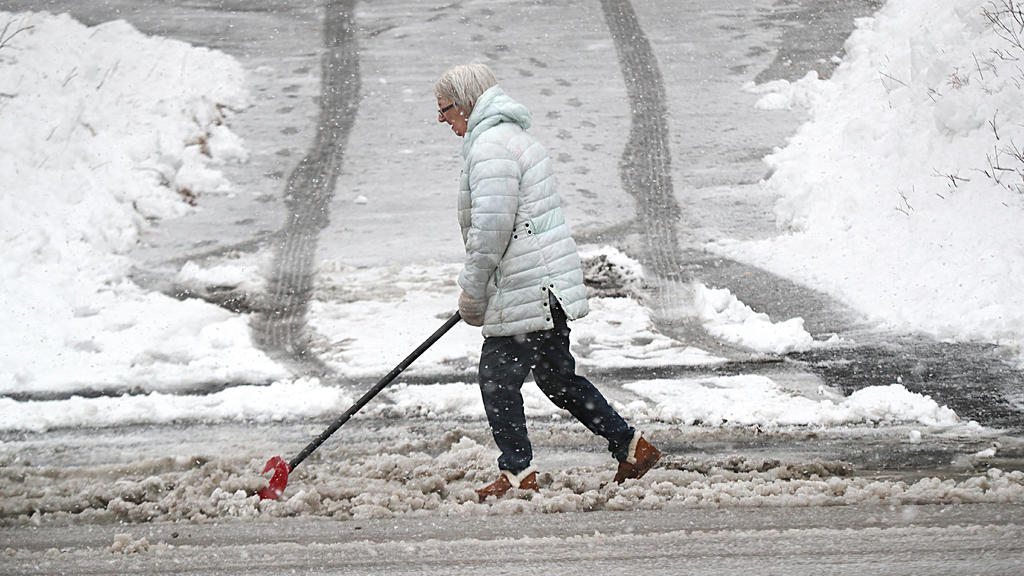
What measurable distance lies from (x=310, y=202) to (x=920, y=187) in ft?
16.0

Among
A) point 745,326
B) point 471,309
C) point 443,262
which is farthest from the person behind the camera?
point 443,262

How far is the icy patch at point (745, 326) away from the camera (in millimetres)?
5973

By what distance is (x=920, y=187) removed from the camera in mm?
7359

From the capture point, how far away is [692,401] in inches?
206

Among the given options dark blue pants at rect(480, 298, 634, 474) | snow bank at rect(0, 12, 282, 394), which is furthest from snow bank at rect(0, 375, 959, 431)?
dark blue pants at rect(480, 298, 634, 474)

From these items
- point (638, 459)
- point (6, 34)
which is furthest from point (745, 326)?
point (6, 34)

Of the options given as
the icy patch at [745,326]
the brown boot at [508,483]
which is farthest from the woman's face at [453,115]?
the icy patch at [745,326]

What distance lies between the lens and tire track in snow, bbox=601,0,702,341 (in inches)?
273

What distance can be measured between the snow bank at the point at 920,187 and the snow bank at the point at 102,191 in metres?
3.97

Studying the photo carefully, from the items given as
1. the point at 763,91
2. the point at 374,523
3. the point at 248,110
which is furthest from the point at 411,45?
the point at 374,523

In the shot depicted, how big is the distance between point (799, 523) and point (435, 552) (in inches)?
52.9

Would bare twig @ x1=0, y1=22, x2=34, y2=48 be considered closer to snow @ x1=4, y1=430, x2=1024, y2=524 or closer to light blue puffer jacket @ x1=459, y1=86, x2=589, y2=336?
snow @ x1=4, y1=430, x2=1024, y2=524

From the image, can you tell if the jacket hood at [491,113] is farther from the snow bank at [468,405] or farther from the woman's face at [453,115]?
the snow bank at [468,405]

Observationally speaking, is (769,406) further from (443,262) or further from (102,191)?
(102,191)
